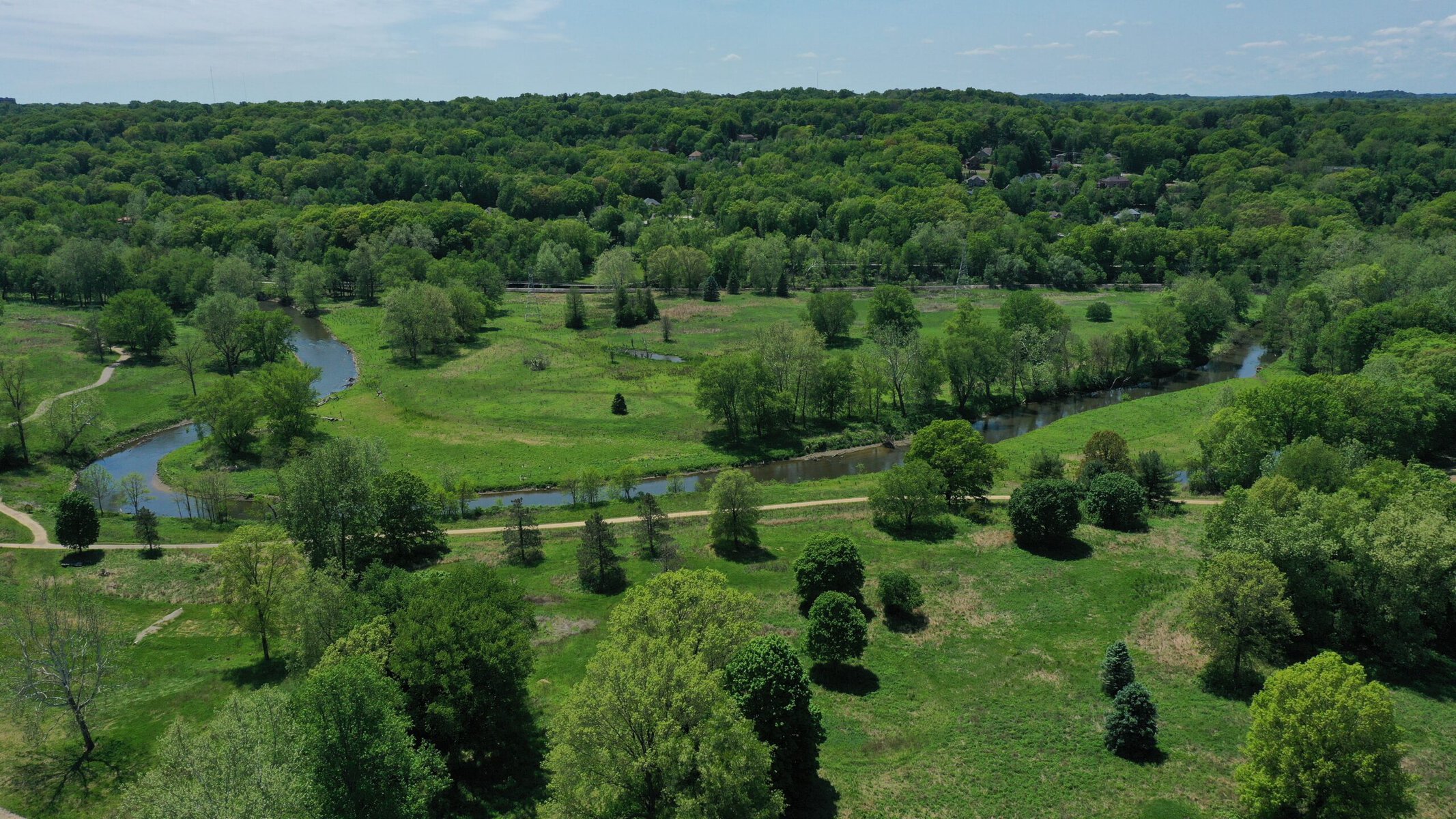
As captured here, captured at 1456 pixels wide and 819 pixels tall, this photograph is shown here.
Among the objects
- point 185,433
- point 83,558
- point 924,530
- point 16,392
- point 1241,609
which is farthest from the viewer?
point 185,433

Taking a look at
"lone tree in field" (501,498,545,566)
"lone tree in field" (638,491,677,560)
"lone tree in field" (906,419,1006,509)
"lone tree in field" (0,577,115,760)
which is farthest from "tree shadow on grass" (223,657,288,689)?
"lone tree in field" (906,419,1006,509)

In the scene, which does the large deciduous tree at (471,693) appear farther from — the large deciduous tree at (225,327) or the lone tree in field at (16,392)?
the large deciduous tree at (225,327)

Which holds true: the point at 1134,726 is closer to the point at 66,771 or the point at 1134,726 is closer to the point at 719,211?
the point at 66,771

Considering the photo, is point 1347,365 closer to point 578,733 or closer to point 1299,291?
point 1299,291

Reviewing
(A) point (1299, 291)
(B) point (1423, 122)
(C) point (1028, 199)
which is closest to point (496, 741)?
(A) point (1299, 291)

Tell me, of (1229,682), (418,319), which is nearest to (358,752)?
(1229,682)

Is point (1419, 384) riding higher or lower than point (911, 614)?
higher

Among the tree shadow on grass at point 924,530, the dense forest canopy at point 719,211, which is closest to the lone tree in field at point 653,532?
the tree shadow on grass at point 924,530
